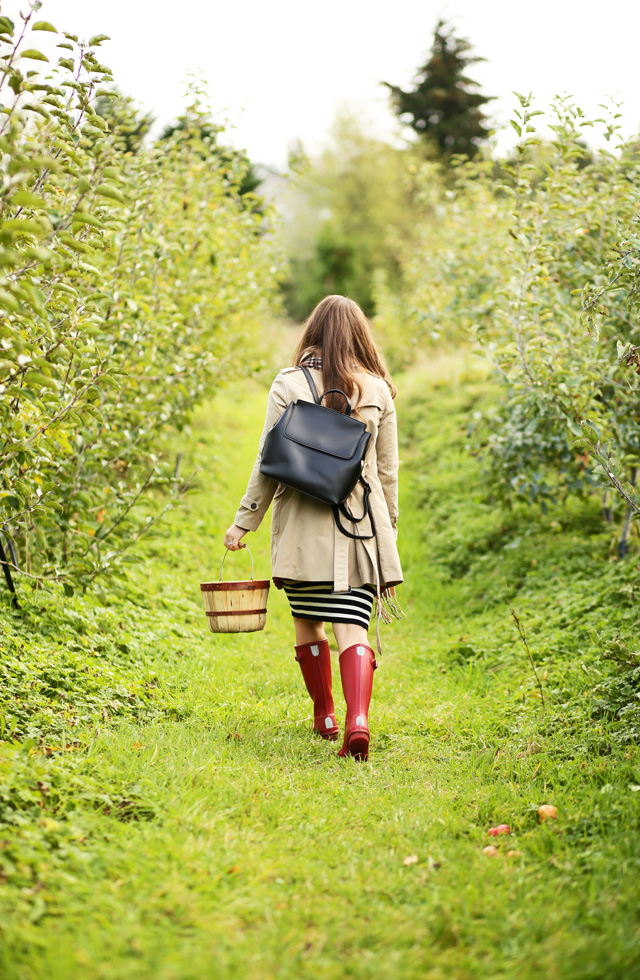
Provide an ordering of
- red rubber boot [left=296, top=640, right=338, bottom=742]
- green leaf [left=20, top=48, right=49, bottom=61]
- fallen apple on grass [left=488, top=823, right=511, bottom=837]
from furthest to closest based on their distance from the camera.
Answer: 1. red rubber boot [left=296, top=640, right=338, bottom=742]
2. fallen apple on grass [left=488, top=823, right=511, bottom=837]
3. green leaf [left=20, top=48, right=49, bottom=61]

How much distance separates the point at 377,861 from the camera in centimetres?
245

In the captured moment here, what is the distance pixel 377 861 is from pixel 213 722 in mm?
1440

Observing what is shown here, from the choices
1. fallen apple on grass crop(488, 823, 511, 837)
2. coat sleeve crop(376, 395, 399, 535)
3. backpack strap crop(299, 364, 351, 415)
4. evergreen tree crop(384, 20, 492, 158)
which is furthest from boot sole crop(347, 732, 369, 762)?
evergreen tree crop(384, 20, 492, 158)

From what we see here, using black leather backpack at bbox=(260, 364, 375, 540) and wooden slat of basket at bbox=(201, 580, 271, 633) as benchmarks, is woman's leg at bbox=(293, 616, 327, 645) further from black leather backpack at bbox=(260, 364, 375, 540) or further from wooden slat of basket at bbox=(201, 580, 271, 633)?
black leather backpack at bbox=(260, 364, 375, 540)

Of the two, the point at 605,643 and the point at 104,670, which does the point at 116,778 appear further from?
the point at 605,643

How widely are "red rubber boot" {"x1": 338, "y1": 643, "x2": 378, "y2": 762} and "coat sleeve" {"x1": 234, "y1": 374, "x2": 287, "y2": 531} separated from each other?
720 millimetres

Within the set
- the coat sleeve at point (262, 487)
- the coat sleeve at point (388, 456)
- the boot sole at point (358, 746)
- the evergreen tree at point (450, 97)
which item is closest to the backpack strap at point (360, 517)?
the coat sleeve at point (388, 456)

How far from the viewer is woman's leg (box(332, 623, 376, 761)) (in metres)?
3.32

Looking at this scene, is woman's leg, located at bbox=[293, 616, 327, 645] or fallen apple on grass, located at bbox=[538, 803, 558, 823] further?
woman's leg, located at bbox=[293, 616, 327, 645]

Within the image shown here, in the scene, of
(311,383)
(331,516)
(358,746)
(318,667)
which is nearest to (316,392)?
(311,383)

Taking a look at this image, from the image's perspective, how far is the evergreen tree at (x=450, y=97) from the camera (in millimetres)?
25938

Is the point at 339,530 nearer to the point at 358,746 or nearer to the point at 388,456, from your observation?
the point at 388,456

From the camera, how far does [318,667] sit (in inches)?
→ 143

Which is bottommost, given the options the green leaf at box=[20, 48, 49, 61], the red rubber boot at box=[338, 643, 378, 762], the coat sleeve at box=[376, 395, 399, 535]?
the red rubber boot at box=[338, 643, 378, 762]
